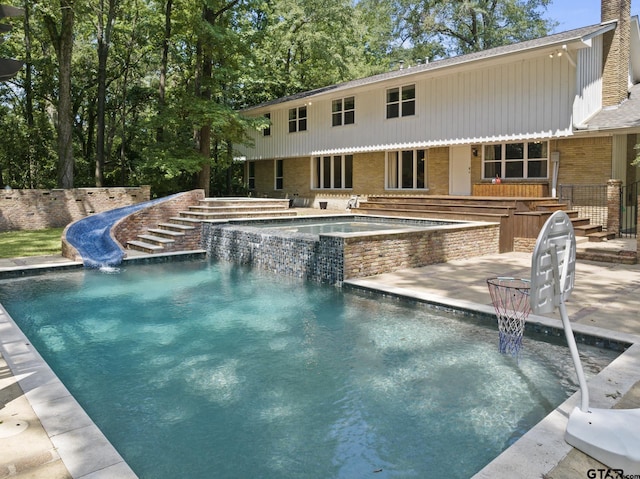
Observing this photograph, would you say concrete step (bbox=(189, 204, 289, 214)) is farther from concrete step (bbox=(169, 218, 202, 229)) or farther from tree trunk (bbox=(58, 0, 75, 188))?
tree trunk (bbox=(58, 0, 75, 188))

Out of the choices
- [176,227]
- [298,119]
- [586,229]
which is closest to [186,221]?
[176,227]

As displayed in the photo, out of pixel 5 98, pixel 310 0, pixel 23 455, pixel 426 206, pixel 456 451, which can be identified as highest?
pixel 310 0

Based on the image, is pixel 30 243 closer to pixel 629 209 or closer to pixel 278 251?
pixel 278 251

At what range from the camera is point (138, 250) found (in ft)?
42.9

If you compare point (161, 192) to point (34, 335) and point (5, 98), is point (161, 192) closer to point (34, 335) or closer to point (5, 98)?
point (5, 98)

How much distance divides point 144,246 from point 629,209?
14163 mm

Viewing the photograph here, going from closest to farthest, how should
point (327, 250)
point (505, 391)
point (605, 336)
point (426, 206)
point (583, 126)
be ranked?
point (505, 391)
point (605, 336)
point (327, 250)
point (583, 126)
point (426, 206)

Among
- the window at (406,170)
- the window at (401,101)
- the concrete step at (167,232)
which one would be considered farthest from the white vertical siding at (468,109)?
the concrete step at (167,232)

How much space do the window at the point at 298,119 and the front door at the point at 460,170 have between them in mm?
8191

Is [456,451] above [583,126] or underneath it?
underneath

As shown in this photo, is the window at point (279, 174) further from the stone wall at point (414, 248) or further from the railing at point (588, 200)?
the stone wall at point (414, 248)

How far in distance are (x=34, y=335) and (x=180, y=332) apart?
1.82 metres

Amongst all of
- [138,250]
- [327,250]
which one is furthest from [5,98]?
[327,250]

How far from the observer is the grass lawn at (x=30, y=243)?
1243 cm
